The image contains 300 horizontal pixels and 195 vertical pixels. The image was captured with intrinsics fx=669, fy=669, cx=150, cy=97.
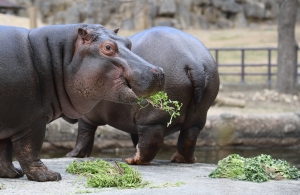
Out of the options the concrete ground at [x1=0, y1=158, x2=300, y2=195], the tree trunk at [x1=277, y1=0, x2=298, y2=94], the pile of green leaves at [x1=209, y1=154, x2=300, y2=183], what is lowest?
the tree trunk at [x1=277, y1=0, x2=298, y2=94]

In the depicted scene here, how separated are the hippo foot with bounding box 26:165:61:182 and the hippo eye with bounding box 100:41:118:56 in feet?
3.65

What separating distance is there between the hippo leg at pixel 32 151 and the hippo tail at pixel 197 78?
1.79 m

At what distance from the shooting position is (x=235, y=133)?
10633 mm

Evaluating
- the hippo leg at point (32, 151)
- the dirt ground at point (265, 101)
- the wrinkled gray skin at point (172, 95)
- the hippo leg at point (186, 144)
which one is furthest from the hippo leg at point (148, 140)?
the dirt ground at point (265, 101)

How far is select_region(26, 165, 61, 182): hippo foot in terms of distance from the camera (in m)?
5.48

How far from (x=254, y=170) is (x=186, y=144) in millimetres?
1342

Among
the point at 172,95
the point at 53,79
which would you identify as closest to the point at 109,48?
the point at 53,79

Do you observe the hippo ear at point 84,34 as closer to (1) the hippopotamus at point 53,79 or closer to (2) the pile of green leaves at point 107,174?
(1) the hippopotamus at point 53,79

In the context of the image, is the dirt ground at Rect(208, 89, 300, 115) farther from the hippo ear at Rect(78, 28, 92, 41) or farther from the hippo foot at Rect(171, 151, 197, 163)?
the hippo ear at Rect(78, 28, 92, 41)

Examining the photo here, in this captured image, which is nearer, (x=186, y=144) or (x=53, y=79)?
(x=53, y=79)

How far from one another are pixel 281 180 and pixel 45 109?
2.20 meters

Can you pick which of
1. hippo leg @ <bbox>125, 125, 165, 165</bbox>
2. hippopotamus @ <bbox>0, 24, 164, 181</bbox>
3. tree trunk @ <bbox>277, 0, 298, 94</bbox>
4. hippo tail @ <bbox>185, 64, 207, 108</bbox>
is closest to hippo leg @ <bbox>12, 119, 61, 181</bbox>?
hippopotamus @ <bbox>0, 24, 164, 181</bbox>

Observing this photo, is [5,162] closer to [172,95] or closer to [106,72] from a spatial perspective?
[106,72]

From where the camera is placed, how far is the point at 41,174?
18.0ft
